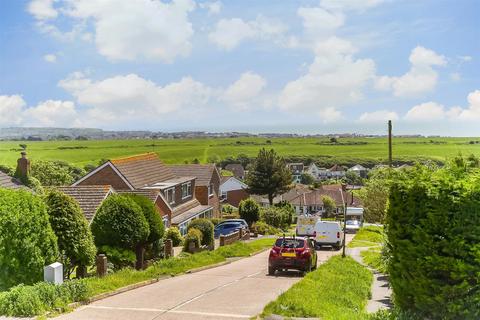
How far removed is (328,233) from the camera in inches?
1356

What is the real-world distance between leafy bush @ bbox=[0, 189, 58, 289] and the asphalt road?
6.55 ft

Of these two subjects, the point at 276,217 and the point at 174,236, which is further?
the point at 276,217

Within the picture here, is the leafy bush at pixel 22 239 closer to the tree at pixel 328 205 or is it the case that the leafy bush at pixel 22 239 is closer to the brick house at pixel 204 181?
the brick house at pixel 204 181

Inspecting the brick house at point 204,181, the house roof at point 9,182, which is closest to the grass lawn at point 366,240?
the brick house at point 204,181

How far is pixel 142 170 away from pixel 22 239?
106ft

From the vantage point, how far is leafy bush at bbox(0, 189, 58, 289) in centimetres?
1310

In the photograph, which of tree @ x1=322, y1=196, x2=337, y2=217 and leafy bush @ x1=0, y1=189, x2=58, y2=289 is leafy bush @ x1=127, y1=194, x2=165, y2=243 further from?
tree @ x1=322, y1=196, x2=337, y2=217

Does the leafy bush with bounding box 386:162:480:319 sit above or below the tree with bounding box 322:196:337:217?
above

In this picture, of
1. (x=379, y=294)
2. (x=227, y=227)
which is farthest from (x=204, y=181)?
(x=379, y=294)

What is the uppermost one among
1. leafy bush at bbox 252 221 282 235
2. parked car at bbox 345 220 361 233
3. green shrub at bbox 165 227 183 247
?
green shrub at bbox 165 227 183 247

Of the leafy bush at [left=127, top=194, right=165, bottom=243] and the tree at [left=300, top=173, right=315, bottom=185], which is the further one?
the tree at [left=300, top=173, right=315, bottom=185]

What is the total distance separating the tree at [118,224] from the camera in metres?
21.6

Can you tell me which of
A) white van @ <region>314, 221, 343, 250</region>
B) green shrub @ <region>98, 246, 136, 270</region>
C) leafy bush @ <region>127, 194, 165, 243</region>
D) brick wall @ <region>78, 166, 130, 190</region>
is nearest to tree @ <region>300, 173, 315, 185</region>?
brick wall @ <region>78, 166, 130, 190</region>

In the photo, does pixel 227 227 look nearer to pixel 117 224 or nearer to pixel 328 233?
pixel 328 233
